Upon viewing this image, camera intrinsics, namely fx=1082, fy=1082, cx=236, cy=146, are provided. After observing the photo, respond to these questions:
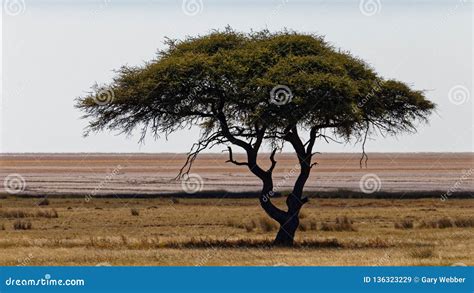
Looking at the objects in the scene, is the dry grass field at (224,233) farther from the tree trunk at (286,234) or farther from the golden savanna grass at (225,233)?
the tree trunk at (286,234)

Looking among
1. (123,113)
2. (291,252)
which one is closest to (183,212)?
(123,113)

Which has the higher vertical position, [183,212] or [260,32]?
[260,32]

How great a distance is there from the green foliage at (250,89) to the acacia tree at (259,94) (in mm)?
31

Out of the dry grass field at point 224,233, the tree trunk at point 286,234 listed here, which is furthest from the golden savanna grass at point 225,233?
the tree trunk at point 286,234

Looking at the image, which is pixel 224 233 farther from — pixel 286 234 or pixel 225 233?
pixel 286 234

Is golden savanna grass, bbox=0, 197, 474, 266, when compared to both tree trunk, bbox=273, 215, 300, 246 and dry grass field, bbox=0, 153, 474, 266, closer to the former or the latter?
dry grass field, bbox=0, 153, 474, 266

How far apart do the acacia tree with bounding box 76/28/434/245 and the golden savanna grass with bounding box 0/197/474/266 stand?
121 inches

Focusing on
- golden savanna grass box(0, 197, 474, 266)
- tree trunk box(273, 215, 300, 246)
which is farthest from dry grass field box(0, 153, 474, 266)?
tree trunk box(273, 215, 300, 246)

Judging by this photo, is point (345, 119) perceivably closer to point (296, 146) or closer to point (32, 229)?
point (296, 146)

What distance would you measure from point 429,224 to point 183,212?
46.9 feet

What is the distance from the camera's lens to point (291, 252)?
32.0 m

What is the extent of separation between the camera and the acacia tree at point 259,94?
3344 cm

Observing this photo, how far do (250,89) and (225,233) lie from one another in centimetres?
914

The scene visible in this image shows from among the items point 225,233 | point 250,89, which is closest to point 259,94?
point 250,89
